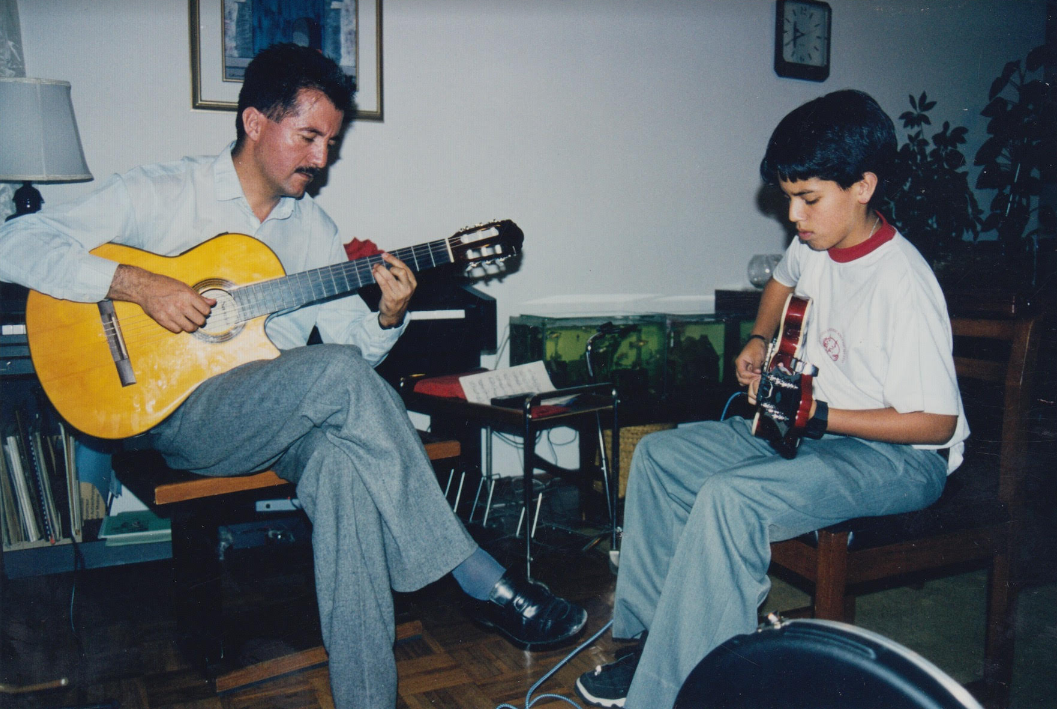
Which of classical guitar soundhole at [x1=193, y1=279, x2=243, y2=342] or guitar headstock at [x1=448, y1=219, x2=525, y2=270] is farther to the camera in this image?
guitar headstock at [x1=448, y1=219, x2=525, y2=270]

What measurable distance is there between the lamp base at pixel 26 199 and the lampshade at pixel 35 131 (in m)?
0.13

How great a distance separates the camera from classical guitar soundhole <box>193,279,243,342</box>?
1611 mm

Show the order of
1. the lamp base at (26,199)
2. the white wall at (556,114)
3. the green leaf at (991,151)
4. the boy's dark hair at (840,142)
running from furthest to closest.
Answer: the green leaf at (991,151) → the white wall at (556,114) → the lamp base at (26,199) → the boy's dark hair at (840,142)

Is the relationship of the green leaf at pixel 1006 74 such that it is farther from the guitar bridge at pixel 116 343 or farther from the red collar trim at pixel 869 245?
the guitar bridge at pixel 116 343

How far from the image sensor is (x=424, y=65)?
2.78 metres

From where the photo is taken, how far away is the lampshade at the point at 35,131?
75.0 inches

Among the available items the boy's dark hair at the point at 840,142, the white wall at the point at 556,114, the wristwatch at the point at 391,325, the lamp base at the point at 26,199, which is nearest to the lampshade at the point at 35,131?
the lamp base at the point at 26,199

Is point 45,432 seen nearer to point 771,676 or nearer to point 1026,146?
point 771,676

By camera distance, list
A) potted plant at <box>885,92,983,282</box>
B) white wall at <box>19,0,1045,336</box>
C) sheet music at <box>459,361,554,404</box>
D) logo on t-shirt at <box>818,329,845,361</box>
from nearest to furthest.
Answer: logo on t-shirt at <box>818,329,845,361</box>, sheet music at <box>459,361,554,404</box>, white wall at <box>19,0,1045,336</box>, potted plant at <box>885,92,983,282</box>

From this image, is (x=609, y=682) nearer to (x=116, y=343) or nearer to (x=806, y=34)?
(x=116, y=343)

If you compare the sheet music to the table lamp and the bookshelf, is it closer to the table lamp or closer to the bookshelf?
the bookshelf

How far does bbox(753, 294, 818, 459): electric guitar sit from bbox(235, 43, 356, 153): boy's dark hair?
3.91ft

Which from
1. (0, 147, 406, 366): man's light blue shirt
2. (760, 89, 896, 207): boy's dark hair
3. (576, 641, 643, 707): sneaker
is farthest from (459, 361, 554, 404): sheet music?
(760, 89, 896, 207): boy's dark hair

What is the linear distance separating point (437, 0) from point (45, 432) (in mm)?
1972
